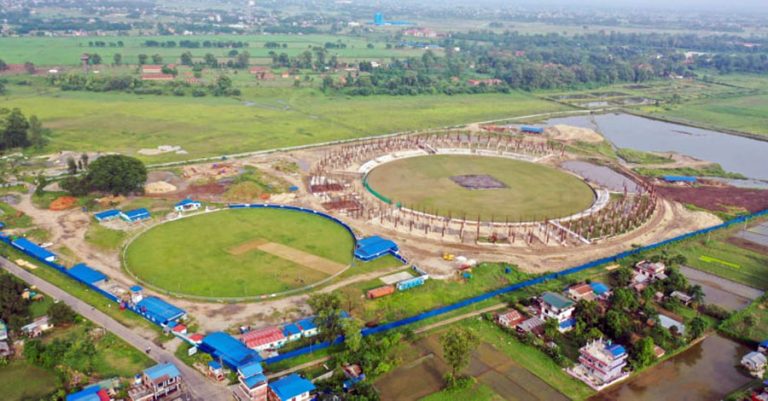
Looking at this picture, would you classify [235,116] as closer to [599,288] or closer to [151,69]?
[151,69]

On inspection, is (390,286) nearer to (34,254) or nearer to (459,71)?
(34,254)

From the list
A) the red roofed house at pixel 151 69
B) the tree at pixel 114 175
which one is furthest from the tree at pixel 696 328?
the red roofed house at pixel 151 69

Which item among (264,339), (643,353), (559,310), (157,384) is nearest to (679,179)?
(559,310)

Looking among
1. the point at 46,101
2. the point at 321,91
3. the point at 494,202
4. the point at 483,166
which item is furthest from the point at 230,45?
the point at 494,202

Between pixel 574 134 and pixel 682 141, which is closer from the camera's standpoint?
pixel 574 134

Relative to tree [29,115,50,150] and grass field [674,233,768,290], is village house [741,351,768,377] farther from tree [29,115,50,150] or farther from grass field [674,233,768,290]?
tree [29,115,50,150]

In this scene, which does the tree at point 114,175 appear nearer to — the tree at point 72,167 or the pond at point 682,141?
the tree at point 72,167
